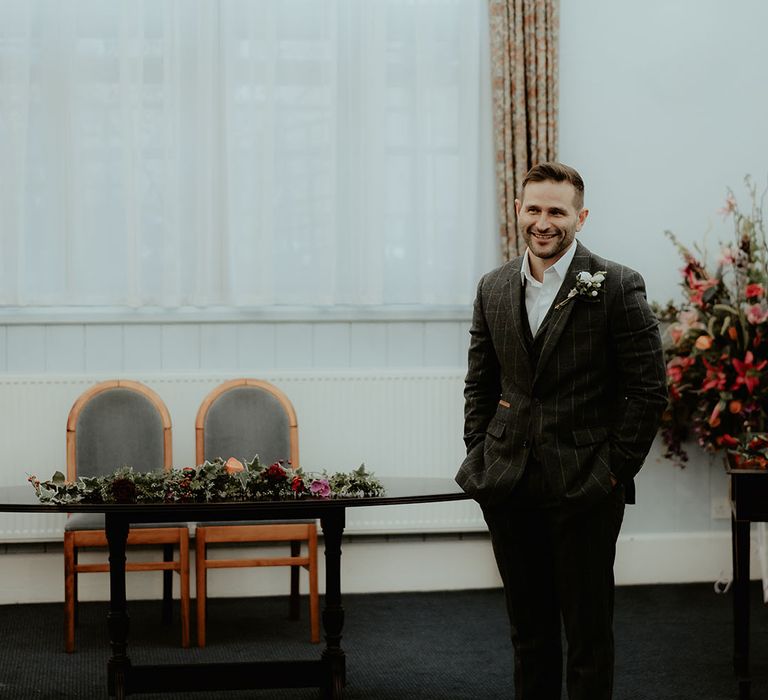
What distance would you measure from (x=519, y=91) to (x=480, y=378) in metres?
2.50

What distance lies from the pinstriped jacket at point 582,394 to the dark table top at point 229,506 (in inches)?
22.7

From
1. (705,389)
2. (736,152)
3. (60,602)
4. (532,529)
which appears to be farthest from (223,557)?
(736,152)

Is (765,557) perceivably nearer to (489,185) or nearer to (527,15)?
(489,185)

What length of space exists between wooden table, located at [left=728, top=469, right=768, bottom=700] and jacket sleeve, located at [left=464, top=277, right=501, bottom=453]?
1.18 metres

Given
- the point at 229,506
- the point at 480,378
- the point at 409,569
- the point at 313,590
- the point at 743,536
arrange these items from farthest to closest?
1. the point at 409,569
2. the point at 313,590
3. the point at 743,536
4. the point at 229,506
5. the point at 480,378

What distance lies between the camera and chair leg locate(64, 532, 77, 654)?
4.06 m

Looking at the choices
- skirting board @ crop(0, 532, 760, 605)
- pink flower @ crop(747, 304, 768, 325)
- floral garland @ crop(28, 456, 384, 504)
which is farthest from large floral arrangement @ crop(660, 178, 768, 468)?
floral garland @ crop(28, 456, 384, 504)

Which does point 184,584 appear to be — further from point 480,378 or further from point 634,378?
point 634,378

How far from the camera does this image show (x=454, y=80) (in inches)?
194

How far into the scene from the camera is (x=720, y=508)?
5.24 m

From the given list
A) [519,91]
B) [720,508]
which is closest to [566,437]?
[519,91]

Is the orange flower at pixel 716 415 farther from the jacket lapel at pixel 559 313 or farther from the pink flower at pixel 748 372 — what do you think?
the jacket lapel at pixel 559 313

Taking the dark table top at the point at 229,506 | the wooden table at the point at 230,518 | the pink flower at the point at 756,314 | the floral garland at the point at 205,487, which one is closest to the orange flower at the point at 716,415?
the pink flower at the point at 756,314

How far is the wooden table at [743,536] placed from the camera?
3.52m
